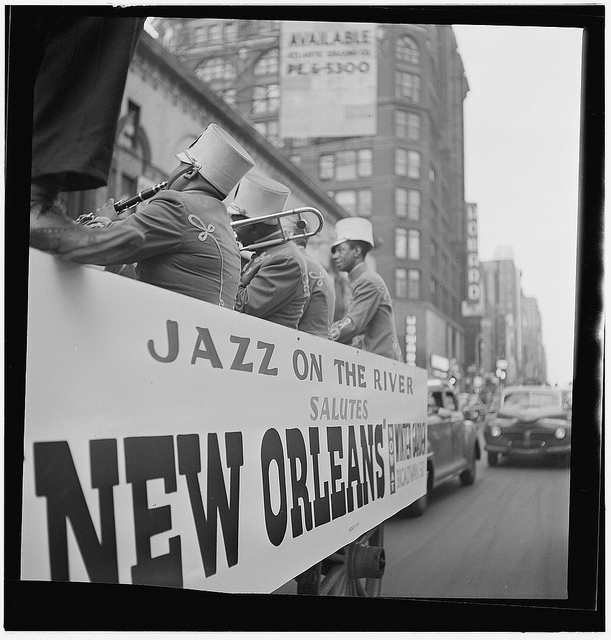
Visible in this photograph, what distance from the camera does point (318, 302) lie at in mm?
2625

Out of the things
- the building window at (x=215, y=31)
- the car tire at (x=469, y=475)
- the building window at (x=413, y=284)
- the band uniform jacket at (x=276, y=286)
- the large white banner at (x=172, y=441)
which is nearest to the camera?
the large white banner at (x=172, y=441)

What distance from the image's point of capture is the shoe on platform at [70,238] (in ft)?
5.45

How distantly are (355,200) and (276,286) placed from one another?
469mm

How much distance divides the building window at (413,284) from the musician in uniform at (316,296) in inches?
10.9

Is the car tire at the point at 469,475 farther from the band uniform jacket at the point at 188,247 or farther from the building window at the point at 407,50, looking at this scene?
the building window at the point at 407,50

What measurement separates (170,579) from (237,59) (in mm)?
1620

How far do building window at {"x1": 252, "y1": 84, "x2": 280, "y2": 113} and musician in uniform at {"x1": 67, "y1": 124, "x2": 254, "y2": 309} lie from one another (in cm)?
26

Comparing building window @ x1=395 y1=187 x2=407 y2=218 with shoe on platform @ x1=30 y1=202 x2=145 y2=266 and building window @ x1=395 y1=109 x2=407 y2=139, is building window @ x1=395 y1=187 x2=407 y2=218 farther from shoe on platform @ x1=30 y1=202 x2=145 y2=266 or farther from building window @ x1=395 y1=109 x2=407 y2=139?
shoe on platform @ x1=30 y1=202 x2=145 y2=266

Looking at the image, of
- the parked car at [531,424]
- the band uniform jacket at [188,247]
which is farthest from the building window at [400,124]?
the parked car at [531,424]

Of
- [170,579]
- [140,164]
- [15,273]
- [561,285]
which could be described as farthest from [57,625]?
[561,285]

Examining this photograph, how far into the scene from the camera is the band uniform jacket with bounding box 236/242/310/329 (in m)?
2.37

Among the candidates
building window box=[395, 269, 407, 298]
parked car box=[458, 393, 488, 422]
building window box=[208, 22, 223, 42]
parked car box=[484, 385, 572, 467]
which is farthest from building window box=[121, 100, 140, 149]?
parked car box=[484, 385, 572, 467]

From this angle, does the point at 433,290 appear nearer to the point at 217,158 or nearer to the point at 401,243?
the point at 401,243

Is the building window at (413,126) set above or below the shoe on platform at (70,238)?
above
